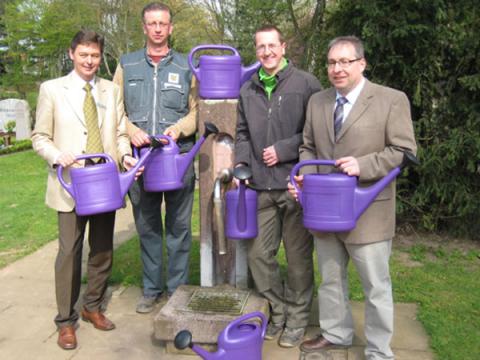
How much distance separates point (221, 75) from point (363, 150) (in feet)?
3.62

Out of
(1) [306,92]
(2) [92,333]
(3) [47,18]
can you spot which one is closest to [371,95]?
(1) [306,92]

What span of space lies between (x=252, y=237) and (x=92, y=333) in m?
1.27

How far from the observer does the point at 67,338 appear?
3.17m

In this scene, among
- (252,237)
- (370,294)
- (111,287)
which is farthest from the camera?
(111,287)

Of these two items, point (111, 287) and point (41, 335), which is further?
point (111, 287)

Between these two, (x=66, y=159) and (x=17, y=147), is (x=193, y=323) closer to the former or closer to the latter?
(x=66, y=159)

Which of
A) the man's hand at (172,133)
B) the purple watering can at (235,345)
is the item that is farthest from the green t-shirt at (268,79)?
the purple watering can at (235,345)

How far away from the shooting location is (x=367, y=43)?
4.82 m

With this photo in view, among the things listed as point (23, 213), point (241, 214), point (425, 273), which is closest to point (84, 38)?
point (241, 214)

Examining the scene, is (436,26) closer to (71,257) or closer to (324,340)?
(324,340)

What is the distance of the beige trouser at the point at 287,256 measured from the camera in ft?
10.1

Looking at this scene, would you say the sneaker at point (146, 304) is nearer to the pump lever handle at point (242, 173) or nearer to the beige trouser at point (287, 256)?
the beige trouser at point (287, 256)

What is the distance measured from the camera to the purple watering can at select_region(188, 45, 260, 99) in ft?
10.5

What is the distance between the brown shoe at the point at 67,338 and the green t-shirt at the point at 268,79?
191 cm
